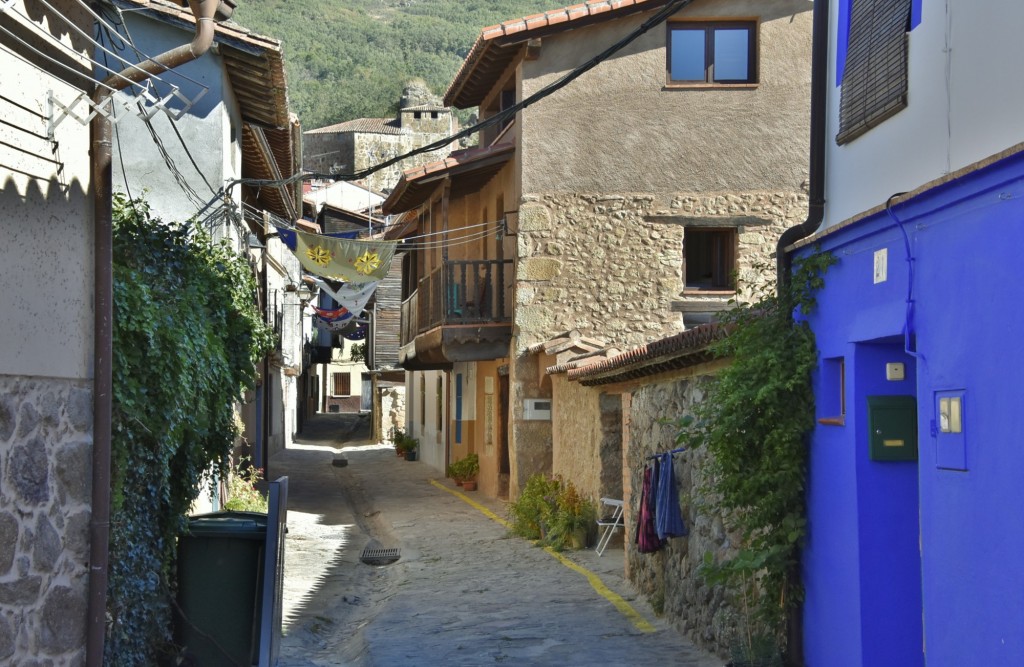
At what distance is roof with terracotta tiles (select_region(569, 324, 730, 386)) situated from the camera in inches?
361

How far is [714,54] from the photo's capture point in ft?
58.9

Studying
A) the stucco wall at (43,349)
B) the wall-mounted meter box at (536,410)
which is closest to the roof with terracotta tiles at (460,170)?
the wall-mounted meter box at (536,410)

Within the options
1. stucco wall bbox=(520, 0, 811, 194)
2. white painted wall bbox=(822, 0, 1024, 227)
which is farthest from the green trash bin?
stucco wall bbox=(520, 0, 811, 194)

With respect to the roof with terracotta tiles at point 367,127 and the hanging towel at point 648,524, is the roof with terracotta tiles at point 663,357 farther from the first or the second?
the roof with terracotta tiles at point 367,127

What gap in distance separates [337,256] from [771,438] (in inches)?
385

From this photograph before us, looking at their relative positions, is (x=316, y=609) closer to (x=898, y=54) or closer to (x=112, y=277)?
(x=112, y=277)

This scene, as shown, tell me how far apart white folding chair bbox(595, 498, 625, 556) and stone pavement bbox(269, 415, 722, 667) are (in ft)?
0.64

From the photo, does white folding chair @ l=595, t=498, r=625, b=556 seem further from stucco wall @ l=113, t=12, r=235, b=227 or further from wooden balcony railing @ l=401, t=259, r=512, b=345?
stucco wall @ l=113, t=12, r=235, b=227

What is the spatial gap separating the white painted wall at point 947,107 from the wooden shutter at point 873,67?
0.06 meters

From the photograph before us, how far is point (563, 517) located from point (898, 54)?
9380mm

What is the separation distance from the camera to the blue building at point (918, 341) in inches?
208

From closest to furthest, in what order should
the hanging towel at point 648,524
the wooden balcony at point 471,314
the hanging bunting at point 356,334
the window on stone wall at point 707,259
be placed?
the hanging towel at point 648,524 → the window on stone wall at point 707,259 → the wooden balcony at point 471,314 → the hanging bunting at point 356,334

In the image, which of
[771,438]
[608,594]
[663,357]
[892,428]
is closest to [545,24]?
[663,357]

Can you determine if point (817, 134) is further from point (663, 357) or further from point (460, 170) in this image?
point (460, 170)
